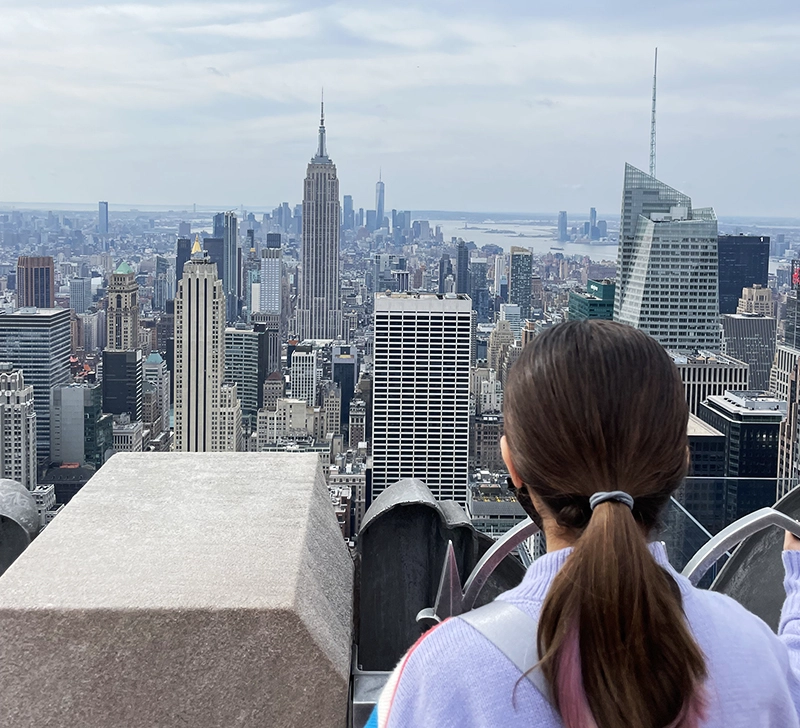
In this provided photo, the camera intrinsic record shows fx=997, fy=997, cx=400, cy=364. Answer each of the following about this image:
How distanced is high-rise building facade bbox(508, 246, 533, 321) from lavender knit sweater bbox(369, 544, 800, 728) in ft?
89.1

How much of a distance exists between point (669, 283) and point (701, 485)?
20392mm

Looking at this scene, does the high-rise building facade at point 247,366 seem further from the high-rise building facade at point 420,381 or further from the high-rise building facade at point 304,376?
the high-rise building facade at point 420,381

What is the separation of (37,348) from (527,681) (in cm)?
2176

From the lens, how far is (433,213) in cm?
3797

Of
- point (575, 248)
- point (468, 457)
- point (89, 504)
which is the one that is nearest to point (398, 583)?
point (89, 504)

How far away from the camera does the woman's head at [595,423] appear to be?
38cm

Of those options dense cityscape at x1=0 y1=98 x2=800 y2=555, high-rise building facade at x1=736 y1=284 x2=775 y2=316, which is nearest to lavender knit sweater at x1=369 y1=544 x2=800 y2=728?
dense cityscape at x1=0 y1=98 x2=800 y2=555

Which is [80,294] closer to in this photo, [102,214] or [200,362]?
[200,362]

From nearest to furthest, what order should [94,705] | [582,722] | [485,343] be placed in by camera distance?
[582,722]
[94,705]
[485,343]

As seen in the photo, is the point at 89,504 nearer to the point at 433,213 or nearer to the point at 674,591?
the point at 674,591

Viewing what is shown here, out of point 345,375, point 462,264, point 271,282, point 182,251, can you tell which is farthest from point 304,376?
point 271,282

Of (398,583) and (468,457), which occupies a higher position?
(398,583)

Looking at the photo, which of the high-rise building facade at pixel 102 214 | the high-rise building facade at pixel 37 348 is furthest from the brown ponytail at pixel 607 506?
the high-rise building facade at pixel 102 214

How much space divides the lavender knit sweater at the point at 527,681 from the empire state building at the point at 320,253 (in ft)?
106
